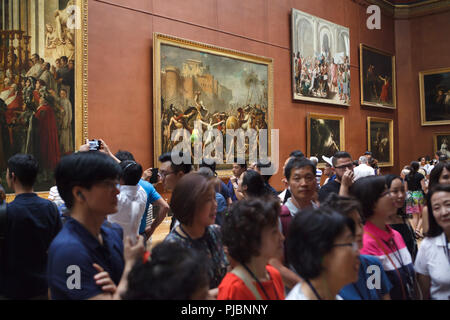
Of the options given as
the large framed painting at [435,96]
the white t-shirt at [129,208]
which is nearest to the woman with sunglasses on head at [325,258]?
the white t-shirt at [129,208]

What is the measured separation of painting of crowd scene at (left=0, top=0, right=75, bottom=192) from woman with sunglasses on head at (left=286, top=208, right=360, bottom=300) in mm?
7526

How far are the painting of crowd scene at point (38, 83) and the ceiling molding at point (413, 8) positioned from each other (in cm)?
1514

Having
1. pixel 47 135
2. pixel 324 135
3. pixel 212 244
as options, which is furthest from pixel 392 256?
pixel 324 135

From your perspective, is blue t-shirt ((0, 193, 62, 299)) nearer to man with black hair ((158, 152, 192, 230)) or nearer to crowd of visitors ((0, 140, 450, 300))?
crowd of visitors ((0, 140, 450, 300))

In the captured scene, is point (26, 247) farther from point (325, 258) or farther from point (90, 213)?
point (325, 258)

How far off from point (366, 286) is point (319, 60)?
44.5ft

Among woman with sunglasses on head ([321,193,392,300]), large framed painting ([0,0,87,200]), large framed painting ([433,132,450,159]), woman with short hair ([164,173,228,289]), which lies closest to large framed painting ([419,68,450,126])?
large framed painting ([433,132,450,159])

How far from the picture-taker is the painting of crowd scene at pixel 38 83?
26.2 feet

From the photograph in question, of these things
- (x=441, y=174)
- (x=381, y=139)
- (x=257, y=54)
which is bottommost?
(x=441, y=174)

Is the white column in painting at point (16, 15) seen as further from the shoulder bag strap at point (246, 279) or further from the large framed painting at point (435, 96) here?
the large framed painting at point (435, 96)

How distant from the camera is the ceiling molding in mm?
18828

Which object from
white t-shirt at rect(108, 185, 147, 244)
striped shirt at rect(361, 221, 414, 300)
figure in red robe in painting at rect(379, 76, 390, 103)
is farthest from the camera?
figure in red robe in painting at rect(379, 76, 390, 103)

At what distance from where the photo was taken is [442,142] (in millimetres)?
19125

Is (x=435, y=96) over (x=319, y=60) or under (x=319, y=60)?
under
